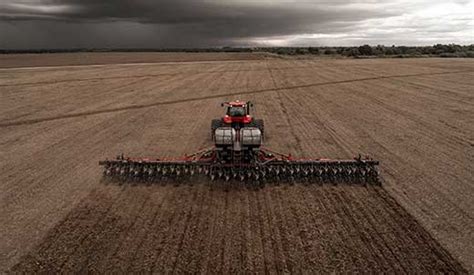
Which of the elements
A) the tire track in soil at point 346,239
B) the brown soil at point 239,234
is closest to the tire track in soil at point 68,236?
the brown soil at point 239,234

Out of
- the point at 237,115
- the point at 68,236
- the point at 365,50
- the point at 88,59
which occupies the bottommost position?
the point at 88,59

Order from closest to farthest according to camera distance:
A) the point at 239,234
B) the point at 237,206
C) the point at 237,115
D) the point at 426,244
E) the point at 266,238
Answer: the point at 426,244 < the point at 266,238 < the point at 239,234 < the point at 237,206 < the point at 237,115

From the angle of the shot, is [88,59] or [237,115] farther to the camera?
[88,59]

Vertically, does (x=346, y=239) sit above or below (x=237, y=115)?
below

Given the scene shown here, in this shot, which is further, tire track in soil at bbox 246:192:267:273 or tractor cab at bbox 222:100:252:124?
tractor cab at bbox 222:100:252:124

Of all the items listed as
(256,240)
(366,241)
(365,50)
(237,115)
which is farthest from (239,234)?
(365,50)

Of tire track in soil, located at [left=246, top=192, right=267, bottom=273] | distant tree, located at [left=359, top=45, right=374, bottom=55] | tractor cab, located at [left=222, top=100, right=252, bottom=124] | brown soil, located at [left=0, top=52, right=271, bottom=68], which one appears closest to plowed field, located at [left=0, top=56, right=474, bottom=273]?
tire track in soil, located at [left=246, top=192, right=267, bottom=273]

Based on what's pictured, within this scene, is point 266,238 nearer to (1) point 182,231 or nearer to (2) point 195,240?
(2) point 195,240

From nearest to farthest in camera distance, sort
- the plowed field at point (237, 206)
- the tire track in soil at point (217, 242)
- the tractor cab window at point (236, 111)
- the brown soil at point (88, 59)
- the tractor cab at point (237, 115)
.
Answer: the tire track in soil at point (217, 242)
the plowed field at point (237, 206)
the tractor cab at point (237, 115)
the tractor cab window at point (236, 111)
the brown soil at point (88, 59)

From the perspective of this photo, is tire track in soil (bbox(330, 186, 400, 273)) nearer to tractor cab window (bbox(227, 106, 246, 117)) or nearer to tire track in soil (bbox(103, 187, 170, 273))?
tire track in soil (bbox(103, 187, 170, 273))

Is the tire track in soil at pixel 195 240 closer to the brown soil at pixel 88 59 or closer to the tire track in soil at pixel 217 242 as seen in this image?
the tire track in soil at pixel 217 242

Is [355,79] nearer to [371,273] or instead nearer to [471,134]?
[471,134]
